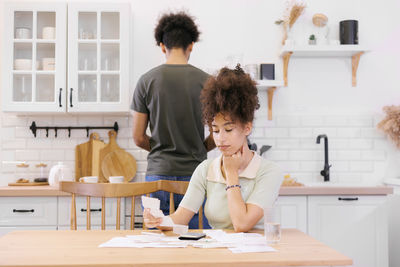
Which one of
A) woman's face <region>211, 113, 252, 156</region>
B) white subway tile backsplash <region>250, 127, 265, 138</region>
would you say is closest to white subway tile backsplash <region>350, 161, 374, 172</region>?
white subway tile backsplash <region>250, 127, 265, 138</region>

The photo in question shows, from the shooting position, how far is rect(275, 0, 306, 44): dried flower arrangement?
353 cm

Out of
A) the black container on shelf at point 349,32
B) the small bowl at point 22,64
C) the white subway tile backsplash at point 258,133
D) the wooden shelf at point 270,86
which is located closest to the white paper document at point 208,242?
the wooden shelf at point 270,86

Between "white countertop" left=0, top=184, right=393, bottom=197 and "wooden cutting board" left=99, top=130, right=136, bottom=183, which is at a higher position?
"wooden cutting board" left=99, top=130, right=136, bottom=183

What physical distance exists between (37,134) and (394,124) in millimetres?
2847

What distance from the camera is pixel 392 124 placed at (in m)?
3.49

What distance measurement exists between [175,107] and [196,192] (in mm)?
696

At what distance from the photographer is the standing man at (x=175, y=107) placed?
2332mm

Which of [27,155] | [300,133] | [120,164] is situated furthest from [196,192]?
[27,155]

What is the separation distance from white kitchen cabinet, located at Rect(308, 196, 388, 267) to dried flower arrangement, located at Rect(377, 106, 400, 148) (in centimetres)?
74

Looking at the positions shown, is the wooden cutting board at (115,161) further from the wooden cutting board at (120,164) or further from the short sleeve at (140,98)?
the short sleeve at (140,98)

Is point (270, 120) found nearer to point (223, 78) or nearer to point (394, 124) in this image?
point (394, 124)

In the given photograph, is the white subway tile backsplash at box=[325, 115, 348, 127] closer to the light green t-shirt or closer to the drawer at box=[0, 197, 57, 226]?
the light green t-shirt

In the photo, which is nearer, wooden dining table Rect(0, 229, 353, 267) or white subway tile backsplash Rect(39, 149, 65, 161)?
wooden dining table Rect(0, 229, 353, 267)

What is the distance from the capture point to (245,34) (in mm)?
3697
